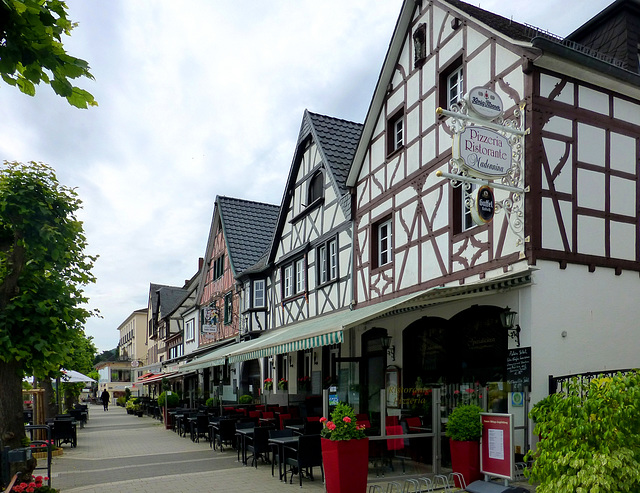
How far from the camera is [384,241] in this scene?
15.1m

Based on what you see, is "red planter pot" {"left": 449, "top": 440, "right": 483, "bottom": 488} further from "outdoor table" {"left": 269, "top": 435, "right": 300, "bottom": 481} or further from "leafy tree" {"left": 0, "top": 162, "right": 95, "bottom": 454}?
"leafy tree" {"left": 0, "top": 162, "right": 95, "bottom": 454}

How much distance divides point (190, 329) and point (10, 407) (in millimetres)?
30411

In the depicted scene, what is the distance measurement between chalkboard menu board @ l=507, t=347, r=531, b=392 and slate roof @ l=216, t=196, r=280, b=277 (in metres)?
18.5

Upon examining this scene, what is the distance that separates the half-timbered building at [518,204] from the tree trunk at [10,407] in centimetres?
590

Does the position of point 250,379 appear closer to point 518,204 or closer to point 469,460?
point 469,460

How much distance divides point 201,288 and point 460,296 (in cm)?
2607

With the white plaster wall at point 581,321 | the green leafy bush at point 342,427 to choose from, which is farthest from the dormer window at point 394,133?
the green leafy bush at point 342,427

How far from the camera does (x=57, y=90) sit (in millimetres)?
3943

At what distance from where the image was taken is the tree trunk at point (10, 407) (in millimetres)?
8492

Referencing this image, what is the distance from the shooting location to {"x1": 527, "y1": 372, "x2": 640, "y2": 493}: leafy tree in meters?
5.18

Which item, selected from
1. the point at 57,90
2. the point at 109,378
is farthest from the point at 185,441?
the point at 109,378

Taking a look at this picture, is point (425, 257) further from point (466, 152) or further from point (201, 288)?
point (201, 288)

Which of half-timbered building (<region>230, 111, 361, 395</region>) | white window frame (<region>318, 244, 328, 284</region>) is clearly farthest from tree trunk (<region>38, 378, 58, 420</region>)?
white window frame (<region>318, 244, 328, 284</region>)

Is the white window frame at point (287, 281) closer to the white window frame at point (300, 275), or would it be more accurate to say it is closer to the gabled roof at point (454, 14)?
the white window frame at point (300, 275)
